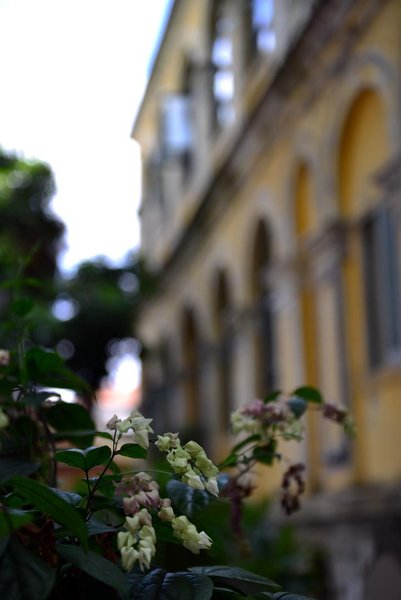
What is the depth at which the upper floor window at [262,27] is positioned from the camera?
15.2 meters

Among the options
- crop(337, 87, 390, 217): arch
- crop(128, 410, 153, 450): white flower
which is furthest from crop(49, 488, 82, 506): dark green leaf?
crop(337, 87, 390, 217): arch

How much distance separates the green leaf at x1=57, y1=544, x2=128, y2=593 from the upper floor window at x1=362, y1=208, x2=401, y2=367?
867 centimetres

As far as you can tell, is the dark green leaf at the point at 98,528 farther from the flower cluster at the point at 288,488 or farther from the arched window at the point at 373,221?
the arched window at the point at 373,221

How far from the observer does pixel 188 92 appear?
21.7 metres

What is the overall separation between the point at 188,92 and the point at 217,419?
6.72 m

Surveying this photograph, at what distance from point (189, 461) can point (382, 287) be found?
9.27 meters

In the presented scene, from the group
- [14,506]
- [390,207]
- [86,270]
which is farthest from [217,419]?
[14,506]

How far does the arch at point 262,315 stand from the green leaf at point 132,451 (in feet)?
42.1

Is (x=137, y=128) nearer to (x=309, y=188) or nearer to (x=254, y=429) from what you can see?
(x=309, y=188)

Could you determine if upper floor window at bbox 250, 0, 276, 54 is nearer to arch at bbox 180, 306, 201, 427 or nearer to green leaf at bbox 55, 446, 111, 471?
arch at bbox 180, 306, 201, 427

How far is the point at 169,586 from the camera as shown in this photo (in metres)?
1.84

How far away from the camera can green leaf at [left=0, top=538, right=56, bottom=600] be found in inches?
64.9

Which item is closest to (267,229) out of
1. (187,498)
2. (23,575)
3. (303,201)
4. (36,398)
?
(303,201)

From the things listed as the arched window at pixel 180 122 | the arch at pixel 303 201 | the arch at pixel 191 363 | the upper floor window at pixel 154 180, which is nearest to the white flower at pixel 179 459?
the arch at pixel 303 201
